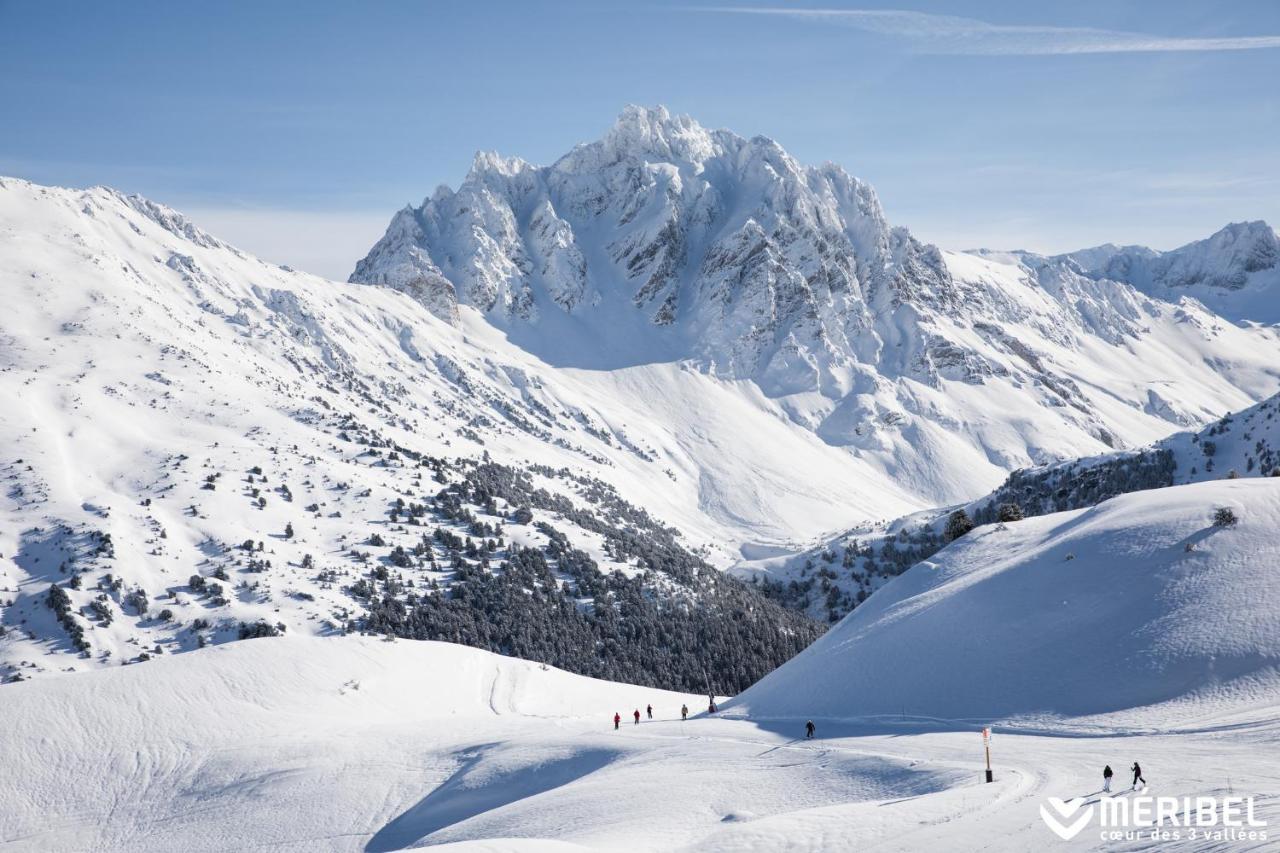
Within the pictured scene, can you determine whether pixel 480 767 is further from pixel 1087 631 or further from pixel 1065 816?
pixel 1087 631

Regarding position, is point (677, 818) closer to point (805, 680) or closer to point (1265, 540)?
point (805, 680)

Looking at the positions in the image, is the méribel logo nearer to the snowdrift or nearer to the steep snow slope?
the steep snow slope

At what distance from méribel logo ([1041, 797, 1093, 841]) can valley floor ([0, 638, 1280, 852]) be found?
587mm

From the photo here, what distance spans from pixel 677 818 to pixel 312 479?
542 ft

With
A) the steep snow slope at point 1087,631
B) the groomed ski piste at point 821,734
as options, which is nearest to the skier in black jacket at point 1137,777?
the groomed ski piste at point 821,734

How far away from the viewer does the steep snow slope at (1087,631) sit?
166 feet

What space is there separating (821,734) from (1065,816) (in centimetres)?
2371

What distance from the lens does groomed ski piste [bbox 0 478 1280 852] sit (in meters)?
38.9

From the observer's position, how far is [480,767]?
57906 millimetres

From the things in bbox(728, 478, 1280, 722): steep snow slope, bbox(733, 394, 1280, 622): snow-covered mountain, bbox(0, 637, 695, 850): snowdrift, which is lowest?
bbox(0, 637, 695, 850): snowdrift

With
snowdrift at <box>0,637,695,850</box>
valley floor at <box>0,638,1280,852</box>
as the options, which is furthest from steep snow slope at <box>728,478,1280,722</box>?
snowdrift at <box>0,637,695,850</box>

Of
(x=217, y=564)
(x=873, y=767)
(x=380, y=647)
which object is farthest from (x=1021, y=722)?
(x=217, y=564)

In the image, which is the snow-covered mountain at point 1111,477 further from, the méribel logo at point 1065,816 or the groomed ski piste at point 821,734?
the méribel logo at point 1065,816

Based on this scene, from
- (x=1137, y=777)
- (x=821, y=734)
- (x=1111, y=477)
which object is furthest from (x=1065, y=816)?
(x=1111, y=477)
